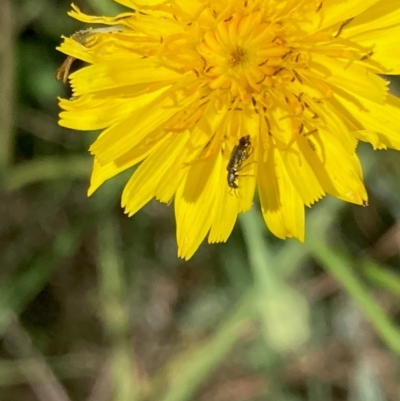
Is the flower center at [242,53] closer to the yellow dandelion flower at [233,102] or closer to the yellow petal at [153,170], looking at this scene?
the yellow dandelion flower at [233,102]

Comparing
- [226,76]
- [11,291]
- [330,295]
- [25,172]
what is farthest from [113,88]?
[330,295]

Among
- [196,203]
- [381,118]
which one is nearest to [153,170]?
[196,203]

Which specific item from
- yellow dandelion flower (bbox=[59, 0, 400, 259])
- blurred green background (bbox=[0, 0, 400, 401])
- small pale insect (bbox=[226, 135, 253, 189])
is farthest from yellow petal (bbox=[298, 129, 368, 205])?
blurred green background (bbox=[0, 0, 400, 401])

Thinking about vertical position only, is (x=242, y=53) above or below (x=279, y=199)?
above

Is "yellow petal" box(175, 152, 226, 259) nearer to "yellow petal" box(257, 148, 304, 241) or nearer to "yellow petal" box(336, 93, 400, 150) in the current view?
"yellow petal" box(257, 148, 304, 241)

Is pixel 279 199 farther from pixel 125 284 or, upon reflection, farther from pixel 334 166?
pixel 125 284

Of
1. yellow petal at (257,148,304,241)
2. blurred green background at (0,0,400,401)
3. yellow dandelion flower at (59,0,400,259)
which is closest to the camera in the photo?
yellow dandelion flower at (59,0,400,259)

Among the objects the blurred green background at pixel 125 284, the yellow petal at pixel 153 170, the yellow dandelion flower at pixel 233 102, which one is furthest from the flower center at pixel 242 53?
the blurred green background at pixel 125 284
